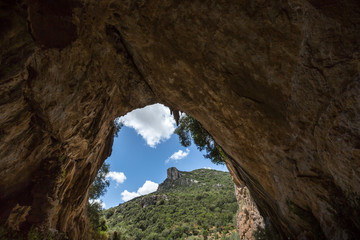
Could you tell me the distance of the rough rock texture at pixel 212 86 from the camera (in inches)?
147

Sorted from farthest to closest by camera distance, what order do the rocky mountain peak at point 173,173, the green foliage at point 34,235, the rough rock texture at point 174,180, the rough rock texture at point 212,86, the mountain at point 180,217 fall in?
the rocky mountain peak at point 173,173 → the rough rock texture at point 174,180 → the mountain at point 180,217 → the green foliage at point 34,235 → the rough rock texture at point 212,86

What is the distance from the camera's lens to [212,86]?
21.4ft

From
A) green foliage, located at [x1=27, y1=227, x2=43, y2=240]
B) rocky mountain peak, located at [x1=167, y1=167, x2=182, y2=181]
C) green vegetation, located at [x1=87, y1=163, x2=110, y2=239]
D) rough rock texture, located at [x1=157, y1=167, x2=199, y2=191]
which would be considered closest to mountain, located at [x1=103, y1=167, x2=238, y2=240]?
green vegetation, located at [x1=87, y1=163, x2=110, y2=239]

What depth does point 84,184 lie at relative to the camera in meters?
9.97

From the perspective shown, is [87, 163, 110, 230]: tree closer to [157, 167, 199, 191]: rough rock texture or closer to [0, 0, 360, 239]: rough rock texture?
[0, 0, 360, 239]: rough rock texture

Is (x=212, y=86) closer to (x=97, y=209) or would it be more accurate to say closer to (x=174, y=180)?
(x=97, y=209)

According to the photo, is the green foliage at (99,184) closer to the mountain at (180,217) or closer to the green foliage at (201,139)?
the mountain at (180,217)

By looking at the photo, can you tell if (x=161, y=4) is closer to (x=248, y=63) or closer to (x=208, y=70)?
(x=208, y=70)

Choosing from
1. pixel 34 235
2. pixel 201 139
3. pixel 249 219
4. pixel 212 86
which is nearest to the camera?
pixel 34 235

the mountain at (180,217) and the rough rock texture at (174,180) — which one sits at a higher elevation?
the rough rock texture at (174,180)

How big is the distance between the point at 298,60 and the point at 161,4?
4.75 metres

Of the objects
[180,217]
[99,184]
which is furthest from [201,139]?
[180,217]

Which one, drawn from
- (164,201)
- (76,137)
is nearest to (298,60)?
(76,137)

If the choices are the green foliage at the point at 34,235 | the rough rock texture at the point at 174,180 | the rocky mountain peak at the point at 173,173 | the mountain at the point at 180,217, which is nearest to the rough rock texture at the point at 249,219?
the mountain at the point at 180,217
